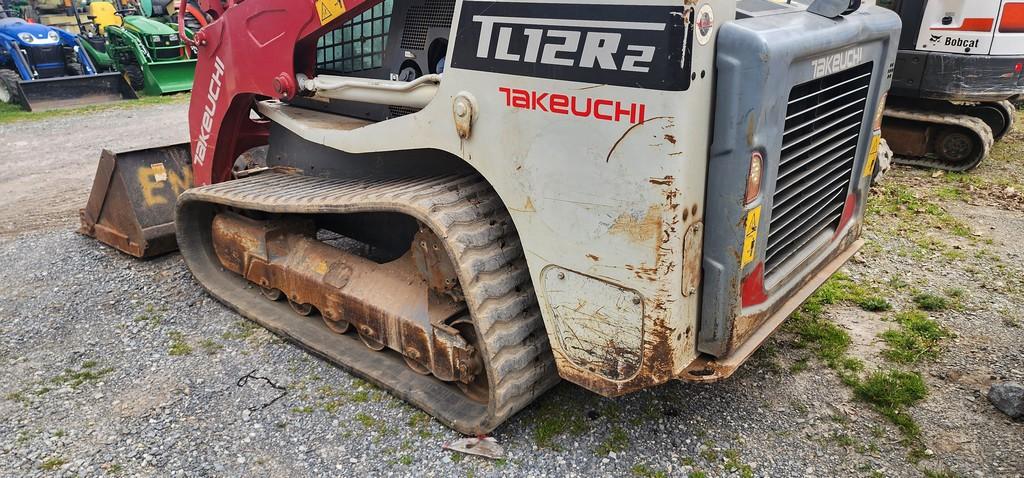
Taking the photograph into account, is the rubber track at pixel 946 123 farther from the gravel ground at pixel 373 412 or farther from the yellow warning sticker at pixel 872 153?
the yellow warning sticker at pixel 872 153

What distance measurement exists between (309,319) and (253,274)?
1.49ft

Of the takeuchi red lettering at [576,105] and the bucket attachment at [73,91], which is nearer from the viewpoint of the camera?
the takeuchi red lettering at [576,105]

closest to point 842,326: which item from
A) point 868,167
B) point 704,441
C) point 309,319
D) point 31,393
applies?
point 868,167

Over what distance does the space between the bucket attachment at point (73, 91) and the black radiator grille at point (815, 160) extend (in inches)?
469

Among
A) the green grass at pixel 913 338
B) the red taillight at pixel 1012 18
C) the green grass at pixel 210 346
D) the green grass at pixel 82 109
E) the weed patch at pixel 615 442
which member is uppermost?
the red taillight at pixel 1012 18

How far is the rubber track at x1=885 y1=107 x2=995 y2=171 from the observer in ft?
22.0

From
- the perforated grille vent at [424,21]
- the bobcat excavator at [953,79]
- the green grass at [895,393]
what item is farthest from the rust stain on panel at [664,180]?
the bobcat excavator at [953,79]

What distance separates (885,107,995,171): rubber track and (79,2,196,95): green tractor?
1083 cm

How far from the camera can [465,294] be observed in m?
2.60

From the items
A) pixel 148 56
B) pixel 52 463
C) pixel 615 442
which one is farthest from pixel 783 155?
pixel 148 56

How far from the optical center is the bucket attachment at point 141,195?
465 cm

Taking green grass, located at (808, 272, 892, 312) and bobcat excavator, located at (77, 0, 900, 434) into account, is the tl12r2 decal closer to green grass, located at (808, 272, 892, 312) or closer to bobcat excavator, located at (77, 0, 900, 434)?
bobcat excavator, located at (77, 0, 900, 434)

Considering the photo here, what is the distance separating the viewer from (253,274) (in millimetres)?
3988

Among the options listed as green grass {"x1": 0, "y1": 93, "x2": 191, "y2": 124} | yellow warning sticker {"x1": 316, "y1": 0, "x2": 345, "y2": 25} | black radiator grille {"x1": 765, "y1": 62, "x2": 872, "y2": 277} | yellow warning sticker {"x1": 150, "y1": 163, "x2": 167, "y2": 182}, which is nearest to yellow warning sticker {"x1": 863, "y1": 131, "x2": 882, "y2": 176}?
black radiator grille {"x1": 765, "y1": 62, "x2": 872, "y2": 277}
